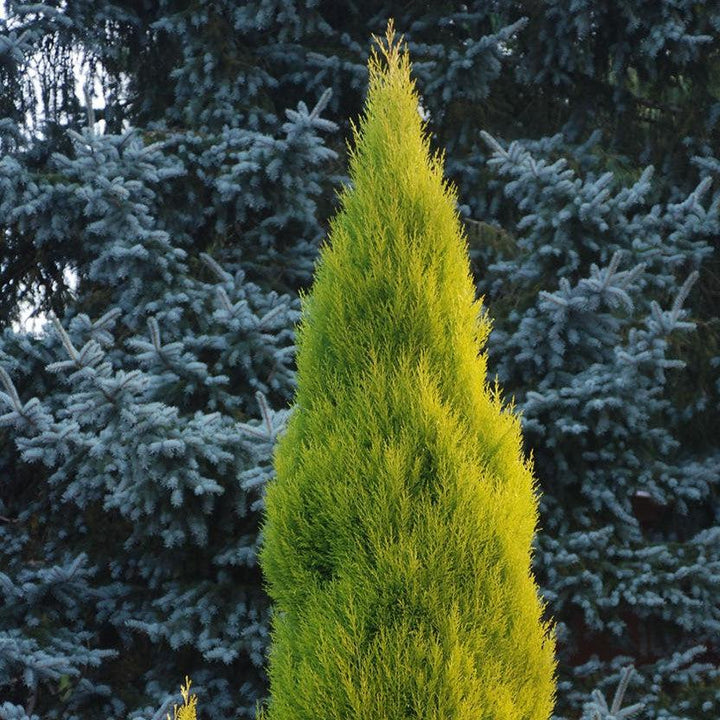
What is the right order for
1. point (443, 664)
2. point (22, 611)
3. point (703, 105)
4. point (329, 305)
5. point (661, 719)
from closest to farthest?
point (443, 664) → point (329, 305) → point (661, 719) → point (22, 611) → point (703, 105)

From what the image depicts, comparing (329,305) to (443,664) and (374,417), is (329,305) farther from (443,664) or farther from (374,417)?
(443,664)

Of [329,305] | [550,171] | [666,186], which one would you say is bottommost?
[329,305]

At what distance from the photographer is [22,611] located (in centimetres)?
486

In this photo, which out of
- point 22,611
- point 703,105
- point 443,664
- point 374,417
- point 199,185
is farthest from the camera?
point 703,105

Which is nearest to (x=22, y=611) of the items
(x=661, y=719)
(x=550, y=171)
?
(x=661, y=719)

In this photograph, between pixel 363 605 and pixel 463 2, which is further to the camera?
pixel 463 2

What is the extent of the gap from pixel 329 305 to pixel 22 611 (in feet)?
8.59

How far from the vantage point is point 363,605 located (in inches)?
113

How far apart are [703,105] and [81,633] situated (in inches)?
186

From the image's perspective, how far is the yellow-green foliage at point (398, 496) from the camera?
9.29ft

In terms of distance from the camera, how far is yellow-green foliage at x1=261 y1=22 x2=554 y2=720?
2832mm

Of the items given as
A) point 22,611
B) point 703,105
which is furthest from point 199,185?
point 703,105

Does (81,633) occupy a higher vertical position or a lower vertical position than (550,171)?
lower

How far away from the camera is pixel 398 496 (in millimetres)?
2934
